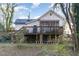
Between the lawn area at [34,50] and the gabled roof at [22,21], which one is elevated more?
the gabled roof at [22,21]

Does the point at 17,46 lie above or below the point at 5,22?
below

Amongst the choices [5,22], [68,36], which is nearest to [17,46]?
[5,22]

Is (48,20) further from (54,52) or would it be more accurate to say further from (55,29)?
(54,52)

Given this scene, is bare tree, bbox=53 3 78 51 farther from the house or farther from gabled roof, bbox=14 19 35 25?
gabled roof, bbox=14 19 35 25

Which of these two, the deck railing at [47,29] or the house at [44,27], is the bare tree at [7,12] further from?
the deck railing at [47,29]

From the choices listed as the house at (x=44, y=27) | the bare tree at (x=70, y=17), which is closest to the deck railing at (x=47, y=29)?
the house at (x=44, y=27)

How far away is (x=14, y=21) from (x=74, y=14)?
724mm

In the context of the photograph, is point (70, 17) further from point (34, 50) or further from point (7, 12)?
point (7, 12)

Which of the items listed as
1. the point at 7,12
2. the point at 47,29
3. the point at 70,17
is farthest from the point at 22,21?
the point at 70,17

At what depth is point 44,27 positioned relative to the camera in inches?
138

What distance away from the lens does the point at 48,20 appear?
137 inches

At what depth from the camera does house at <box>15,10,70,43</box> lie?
348 cm

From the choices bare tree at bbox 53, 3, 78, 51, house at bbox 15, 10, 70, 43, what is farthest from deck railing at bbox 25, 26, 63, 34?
bare tree at bbox 53, 3, 78, 51

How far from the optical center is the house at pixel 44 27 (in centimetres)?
348
